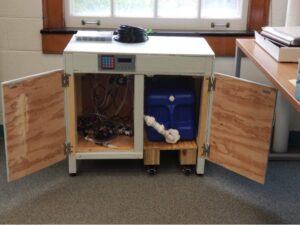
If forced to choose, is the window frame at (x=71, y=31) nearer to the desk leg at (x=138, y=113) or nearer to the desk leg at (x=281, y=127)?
the desk leg at (x=281, y=127)

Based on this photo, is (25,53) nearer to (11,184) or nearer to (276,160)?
(11,184)

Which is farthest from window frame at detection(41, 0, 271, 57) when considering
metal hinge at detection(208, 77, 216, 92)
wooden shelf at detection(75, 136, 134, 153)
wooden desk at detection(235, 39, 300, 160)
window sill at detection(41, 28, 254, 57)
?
wooden shelf at detection(75, 136, 134, 153)

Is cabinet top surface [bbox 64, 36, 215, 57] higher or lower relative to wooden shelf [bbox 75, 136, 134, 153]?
higher

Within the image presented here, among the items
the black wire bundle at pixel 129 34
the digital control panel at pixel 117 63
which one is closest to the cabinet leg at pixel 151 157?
the digital control panel at pixel 117 63

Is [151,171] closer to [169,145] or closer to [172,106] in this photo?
[169,145]

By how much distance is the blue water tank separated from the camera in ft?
8.27

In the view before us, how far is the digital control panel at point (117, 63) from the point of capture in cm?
233

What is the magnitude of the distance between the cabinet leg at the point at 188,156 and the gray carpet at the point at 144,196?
78 mm

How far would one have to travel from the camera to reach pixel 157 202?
7.75 feet

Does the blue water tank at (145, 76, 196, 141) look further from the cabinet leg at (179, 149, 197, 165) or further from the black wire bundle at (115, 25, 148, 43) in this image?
the black wire bundle at (115, 25, 148, 43)

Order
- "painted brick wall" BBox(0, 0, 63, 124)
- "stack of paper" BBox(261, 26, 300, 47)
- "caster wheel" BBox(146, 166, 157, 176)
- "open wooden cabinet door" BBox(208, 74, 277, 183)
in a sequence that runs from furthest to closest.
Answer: "painted brick wall" BBox(0, 0, 63, 124) → "caster wheel" BBox(146, 166, 157, 176) → "open wooden cabinet door" BBox(208, 74, 277, 183) → "stack of paper" BBox(261, 26, 300, 47)

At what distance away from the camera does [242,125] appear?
236 cm

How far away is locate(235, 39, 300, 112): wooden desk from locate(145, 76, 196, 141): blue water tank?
0.38 m

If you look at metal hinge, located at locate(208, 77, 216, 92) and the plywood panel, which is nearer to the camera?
metal hinge, located at locate(208, 77, 216, 92)
